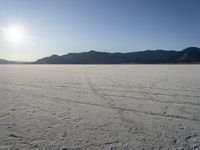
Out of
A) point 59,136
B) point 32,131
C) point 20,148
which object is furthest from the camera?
point 32,131

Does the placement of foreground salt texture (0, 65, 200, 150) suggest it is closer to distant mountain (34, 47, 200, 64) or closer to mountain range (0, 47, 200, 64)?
mountain range (0, 47, 200, 64)

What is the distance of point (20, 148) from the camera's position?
2.94 metres

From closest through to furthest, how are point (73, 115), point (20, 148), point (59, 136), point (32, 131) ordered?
point (20, 148) → point (59, 136) → point (32, 131) → point (73, 115)

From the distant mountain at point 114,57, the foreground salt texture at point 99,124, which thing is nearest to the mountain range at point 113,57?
the distant mountain at point 114,57

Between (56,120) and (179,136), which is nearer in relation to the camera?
(179,136)

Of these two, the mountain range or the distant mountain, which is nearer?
the mountain range

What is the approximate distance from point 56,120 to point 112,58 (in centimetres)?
15143

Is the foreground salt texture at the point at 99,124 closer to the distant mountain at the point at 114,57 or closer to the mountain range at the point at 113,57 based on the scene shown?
the mountain range at the point at 113,57

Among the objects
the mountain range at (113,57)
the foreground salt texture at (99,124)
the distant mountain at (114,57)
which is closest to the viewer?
the foreground salt texture at (99,124)

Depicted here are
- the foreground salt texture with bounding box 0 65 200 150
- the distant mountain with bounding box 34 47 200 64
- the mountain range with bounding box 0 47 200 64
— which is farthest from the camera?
the distant mountain with bounding box 34 47 200 64

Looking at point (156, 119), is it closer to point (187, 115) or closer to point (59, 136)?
point (187, 115)

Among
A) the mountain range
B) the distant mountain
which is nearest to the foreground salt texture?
the mountain range

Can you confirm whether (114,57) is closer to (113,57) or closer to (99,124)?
(113,57)

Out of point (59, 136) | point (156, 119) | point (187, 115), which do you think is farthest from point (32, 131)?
point (187, 115)
